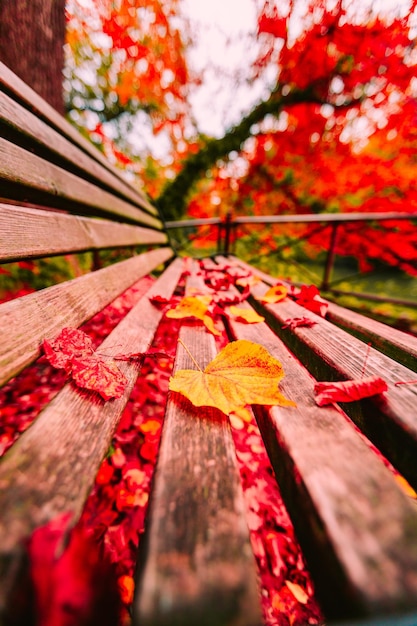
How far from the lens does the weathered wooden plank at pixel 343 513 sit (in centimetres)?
28

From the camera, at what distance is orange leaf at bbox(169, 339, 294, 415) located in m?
0.53

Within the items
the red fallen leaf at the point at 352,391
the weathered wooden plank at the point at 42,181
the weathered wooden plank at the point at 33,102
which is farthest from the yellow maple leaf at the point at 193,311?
the weathered wooden plank at the point at 33,102

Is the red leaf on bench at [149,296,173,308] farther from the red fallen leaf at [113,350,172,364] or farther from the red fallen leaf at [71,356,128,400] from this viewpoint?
the red fallen leaf at [71,356,128,400]

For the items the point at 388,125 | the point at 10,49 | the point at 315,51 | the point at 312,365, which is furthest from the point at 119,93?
the point at 312,365

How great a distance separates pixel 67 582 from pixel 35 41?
2598 mm

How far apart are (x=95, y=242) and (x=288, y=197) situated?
7562 millimetres

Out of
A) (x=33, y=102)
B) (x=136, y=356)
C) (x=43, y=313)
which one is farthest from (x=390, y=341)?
(x=33, y=102)

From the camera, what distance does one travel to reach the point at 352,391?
1.80 feet

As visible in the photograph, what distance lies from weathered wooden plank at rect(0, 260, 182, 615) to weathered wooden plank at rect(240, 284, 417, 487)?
49cm

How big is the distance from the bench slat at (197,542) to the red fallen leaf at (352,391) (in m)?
0.22

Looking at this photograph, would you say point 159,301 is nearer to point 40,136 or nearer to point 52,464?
point 40,136

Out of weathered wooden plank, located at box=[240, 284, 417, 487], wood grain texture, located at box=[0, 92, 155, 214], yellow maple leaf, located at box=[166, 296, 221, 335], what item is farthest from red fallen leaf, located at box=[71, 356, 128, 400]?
wood grain texture, located at box=[0, 92, 155, 214]

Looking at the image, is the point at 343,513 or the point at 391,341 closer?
the point at 343,513

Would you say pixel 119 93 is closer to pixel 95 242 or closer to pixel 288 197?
pixel 288 197
